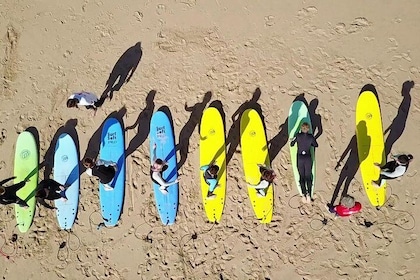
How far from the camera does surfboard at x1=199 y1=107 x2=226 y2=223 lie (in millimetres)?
8883

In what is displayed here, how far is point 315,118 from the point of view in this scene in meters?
9.03

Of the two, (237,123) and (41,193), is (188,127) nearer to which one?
(237,123)

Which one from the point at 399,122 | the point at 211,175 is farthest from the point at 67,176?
the point at 399,122

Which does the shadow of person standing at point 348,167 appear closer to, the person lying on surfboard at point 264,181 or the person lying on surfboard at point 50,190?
the person lying on surfboard at point 264,181

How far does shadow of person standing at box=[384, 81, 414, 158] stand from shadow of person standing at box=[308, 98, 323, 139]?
1.26 meters

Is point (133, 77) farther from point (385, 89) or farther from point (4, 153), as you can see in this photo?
point (385, 89)

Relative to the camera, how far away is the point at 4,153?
9.48 m

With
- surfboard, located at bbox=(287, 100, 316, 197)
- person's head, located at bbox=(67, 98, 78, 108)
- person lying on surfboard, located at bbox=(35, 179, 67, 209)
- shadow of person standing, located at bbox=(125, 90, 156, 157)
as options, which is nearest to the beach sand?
shadow of person standing, located at bbox=(125, 90, 156, 157)

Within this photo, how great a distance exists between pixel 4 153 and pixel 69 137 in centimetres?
146

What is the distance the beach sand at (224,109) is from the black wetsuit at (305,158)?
11.0 inches

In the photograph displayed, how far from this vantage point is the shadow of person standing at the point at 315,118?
8.98 m

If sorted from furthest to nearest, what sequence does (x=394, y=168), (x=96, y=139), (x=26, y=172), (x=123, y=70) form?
(x=123, y=70)
(x=96, y=139)
(x=26, y=172)
(x=394, y=168)

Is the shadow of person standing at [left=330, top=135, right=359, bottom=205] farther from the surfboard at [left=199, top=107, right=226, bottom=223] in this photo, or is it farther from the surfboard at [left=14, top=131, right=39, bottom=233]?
the surfboard at [left=14, top=131, right=39, bottom=233]

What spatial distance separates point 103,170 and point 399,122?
5773mm
